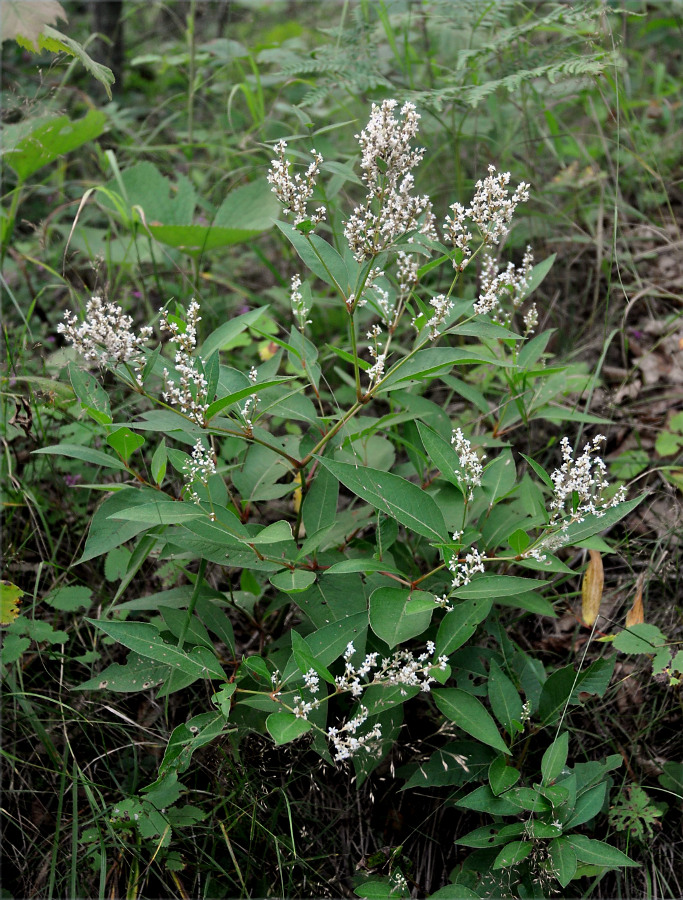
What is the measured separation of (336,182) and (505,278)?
846mm

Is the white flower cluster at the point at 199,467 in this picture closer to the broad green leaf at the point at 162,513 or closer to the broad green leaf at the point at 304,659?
the broad green leaf at the point at 162,513

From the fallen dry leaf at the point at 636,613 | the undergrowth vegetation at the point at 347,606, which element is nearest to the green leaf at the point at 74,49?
the undergrowth vegetation at the point at 347,606

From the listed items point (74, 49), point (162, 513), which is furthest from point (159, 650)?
point (74, 49)

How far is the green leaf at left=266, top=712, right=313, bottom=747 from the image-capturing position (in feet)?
4.55

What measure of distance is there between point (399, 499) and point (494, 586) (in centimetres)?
28

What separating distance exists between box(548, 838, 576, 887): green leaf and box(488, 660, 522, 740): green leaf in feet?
0.81

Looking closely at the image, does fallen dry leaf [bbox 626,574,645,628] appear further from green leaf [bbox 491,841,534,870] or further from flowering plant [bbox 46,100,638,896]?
green leaf [bbox 491,841,534,870]

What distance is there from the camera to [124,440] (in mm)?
1646

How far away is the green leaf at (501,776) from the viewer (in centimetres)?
161

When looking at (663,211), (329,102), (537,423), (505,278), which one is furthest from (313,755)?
(329,102)

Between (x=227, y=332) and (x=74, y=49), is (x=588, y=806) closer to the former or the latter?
(x=227, y=332)

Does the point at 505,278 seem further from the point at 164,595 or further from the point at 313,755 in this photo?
the point at 313,755

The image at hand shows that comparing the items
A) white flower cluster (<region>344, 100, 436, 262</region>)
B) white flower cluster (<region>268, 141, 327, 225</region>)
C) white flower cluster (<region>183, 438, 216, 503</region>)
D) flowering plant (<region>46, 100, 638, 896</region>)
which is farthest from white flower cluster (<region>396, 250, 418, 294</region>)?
white flower cluster (<region>183, 438, 216, 503</region>)

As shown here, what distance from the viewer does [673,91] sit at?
385 cm
